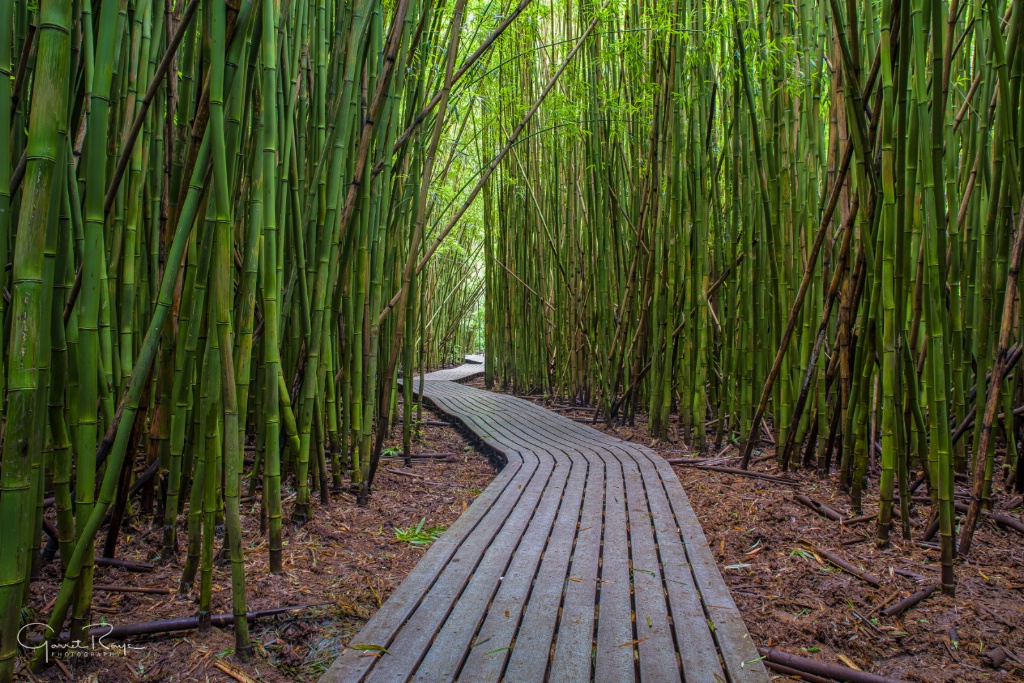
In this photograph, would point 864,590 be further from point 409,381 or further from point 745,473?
point 409,381

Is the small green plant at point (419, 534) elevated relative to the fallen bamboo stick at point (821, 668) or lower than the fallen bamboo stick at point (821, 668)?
lower

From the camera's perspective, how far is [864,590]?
126cm

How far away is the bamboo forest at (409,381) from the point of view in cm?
85

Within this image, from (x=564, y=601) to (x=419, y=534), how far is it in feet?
2.07

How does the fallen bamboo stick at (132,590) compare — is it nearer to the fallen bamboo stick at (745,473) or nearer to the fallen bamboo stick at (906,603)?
the fallen bamboo stick at (906,603)

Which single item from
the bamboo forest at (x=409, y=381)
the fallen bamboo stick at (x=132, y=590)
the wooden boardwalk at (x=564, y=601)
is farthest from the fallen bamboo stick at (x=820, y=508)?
the fallen bamboo stick at (x=132, y=590)

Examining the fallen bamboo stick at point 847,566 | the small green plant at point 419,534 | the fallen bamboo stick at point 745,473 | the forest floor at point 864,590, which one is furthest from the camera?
the fallen bamboo stick at point 745,473

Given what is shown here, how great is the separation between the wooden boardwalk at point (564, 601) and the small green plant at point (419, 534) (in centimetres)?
13

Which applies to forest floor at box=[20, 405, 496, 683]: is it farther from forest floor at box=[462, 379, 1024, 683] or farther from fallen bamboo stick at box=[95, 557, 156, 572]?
forest floor at box=[462, 379, 1024, 683]

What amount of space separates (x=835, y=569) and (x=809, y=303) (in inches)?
33.3

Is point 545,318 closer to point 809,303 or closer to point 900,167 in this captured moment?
point 809,303

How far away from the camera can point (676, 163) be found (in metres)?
2.48
